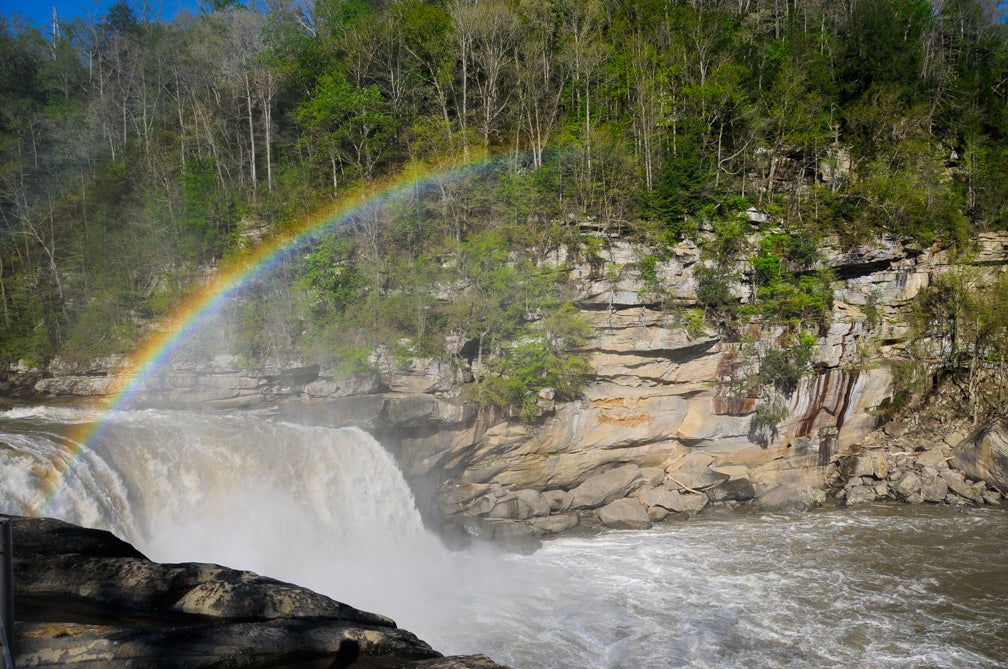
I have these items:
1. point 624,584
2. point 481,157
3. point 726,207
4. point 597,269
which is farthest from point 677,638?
point 481,157

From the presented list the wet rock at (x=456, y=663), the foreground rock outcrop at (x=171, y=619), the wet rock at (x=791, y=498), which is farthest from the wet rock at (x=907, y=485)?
the wet rock at (x=456, y=663)

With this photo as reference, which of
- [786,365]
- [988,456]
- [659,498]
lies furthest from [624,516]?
[988,456]

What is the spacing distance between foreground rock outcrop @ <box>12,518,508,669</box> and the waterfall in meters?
6.99

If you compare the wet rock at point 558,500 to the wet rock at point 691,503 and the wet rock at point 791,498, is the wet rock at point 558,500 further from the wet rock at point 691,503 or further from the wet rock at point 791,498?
the wet rock at point 791,498

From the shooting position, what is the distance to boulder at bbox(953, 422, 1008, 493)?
21.9 m

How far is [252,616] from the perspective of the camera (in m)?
6.16

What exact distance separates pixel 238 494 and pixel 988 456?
23.8m

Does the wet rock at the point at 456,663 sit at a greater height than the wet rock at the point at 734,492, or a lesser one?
greater

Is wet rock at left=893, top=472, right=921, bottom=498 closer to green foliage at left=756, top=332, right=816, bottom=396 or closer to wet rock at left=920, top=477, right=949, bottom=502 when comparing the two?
wet rock at left=920, top=477, right=949, bottom=502

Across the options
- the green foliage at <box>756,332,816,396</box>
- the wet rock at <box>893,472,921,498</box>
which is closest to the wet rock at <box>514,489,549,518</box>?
the green foliage at <box>756,332,816,396</box>

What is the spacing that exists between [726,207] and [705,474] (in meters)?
10.3

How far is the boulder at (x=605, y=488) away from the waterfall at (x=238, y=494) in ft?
17.3

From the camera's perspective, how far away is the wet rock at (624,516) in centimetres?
2039

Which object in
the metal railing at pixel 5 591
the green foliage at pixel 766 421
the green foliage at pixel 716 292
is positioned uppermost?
the green foliage at pixel 716 292
